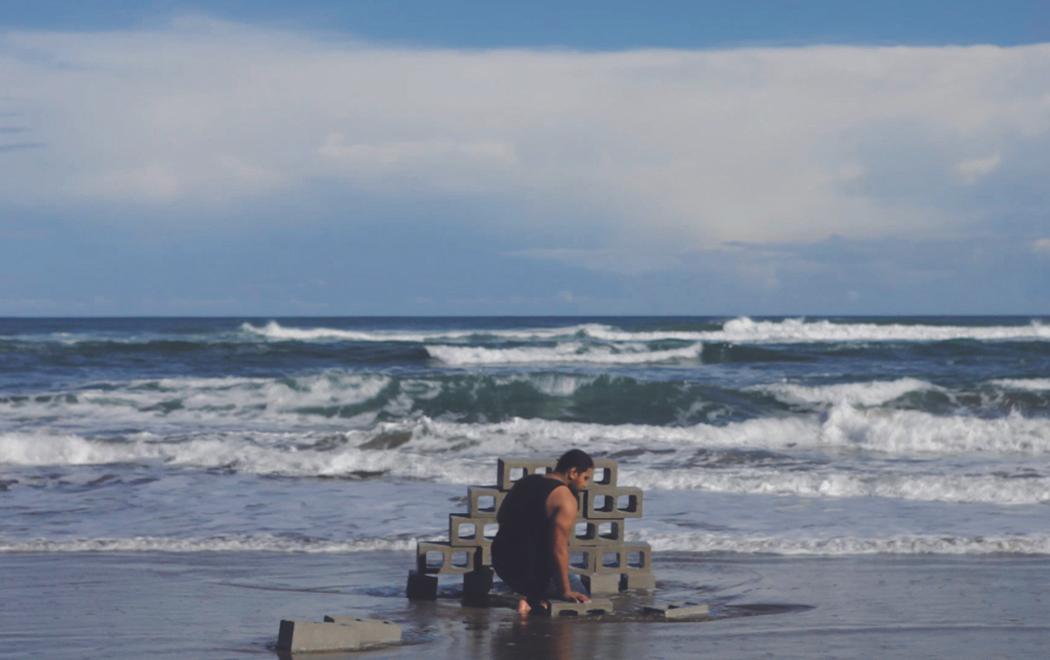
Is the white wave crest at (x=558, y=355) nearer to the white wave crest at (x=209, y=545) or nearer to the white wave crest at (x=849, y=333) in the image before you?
the white wave crest at (x=849, y=333)

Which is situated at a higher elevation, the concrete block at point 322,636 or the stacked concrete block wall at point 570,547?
the stacked concrete block wall at point 570,547

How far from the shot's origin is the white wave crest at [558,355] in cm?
3872

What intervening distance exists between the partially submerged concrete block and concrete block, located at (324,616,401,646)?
6.25 ft

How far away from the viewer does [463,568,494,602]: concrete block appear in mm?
8844

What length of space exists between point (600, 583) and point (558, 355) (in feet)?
104

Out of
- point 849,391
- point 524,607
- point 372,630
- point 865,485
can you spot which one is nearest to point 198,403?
point 849,391

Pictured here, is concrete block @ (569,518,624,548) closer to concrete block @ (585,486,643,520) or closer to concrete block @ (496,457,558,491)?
concrete block @ (585,486,643,520)

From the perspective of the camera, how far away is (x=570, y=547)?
9.01 metres

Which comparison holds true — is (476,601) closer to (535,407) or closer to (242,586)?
(242,586)

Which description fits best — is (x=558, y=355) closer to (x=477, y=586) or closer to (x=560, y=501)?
(x=477, y=586)

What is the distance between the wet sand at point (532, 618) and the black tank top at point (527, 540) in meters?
0.26

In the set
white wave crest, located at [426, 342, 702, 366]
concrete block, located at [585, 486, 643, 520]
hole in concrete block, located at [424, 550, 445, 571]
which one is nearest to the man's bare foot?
hole in concrete block, located at [424, 550, 445, 571]

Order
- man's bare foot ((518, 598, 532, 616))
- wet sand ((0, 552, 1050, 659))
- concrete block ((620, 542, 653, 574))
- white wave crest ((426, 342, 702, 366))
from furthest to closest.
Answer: white wave crest ((426, 342, 702, 366)), concrete block ((620, 542, 653, 574)), man's bare foot ((518, 598, 532, 616)), wet sand ((0, 552, 1050, 659))

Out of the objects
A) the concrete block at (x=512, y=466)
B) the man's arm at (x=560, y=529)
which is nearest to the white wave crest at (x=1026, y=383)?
the concrete block at (x=512, y=466)
